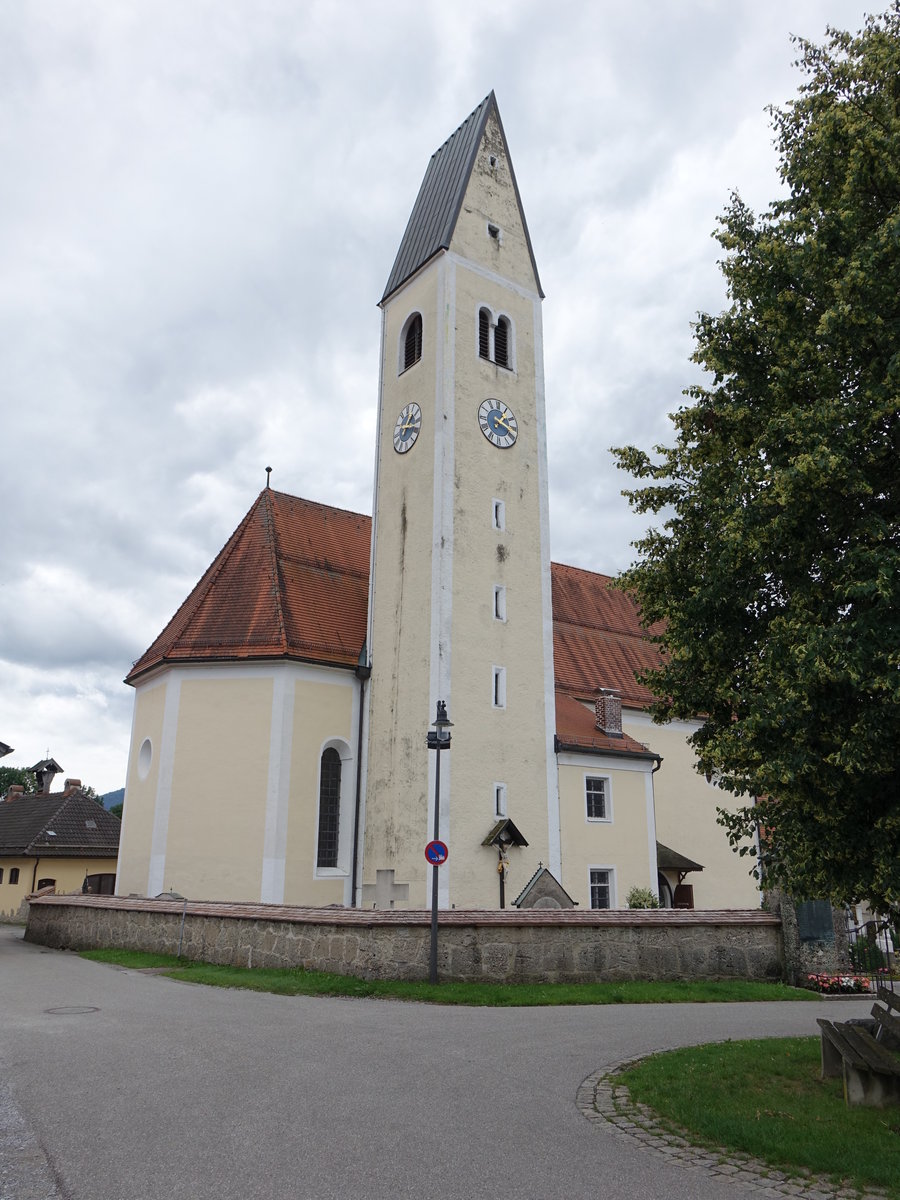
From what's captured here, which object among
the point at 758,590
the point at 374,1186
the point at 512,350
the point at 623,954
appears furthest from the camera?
the point at 512,350

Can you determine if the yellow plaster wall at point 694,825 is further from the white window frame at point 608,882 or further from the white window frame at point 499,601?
the white window frame at point 499,601

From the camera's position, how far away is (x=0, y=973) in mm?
16438

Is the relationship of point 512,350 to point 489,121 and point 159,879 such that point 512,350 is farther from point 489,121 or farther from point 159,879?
point 159,879

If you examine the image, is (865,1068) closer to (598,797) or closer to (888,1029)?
(888,1029)

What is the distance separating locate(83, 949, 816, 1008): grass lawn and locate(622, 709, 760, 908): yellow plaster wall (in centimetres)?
1392

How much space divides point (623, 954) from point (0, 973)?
435 inches

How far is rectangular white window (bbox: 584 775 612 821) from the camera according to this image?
26.4 meters

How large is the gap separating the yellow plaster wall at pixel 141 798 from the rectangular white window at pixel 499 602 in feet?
30.5

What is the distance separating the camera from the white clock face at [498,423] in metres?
26.1

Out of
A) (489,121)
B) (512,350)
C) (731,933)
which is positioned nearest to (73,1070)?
Result: (731,933)

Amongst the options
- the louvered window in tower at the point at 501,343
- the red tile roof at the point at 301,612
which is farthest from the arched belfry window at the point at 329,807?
the louvered window in tower at the point at 501,343

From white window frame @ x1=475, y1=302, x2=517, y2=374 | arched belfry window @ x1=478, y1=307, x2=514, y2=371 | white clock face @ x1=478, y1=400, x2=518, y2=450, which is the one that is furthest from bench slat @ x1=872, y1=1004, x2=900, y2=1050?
arched belfry window @ x1=478, y1=307, x2=514, y2=371

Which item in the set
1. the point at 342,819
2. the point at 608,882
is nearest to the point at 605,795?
the point at 608,882

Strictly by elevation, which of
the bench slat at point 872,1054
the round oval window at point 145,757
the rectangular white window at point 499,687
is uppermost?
the rectangular white window at point 499,687
